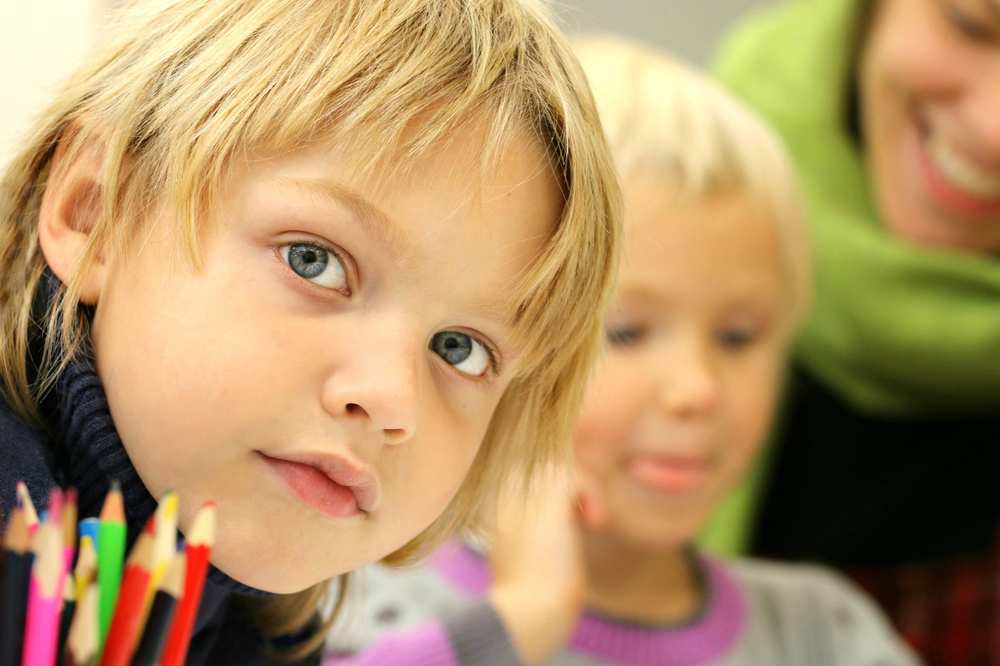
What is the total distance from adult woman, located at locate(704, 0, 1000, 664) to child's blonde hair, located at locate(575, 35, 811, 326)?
0.57 ft

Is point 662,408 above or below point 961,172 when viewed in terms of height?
below

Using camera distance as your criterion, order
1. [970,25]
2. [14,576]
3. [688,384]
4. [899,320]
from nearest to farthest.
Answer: [14,576]
[688,384]
[970,25]
[899,320]

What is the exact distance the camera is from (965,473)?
40.4 inches

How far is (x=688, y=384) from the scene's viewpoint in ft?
2.49

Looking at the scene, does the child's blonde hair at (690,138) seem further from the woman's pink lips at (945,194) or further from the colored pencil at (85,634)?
the colored pencil at (85,634)

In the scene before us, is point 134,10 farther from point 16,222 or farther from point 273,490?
point 273,490

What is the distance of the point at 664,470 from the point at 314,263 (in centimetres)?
43

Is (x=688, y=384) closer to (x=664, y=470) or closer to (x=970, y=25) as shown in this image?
(x=664, y=470)

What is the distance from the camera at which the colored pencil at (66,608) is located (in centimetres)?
34

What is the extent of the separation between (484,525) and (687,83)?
14.7 inches

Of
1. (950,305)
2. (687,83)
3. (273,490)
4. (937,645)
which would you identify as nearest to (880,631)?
(937,645)

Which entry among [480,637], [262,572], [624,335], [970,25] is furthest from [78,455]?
[970,25]

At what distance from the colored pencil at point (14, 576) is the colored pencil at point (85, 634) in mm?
14

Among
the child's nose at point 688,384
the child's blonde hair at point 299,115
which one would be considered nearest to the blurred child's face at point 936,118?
the child's nose at point 688,384
